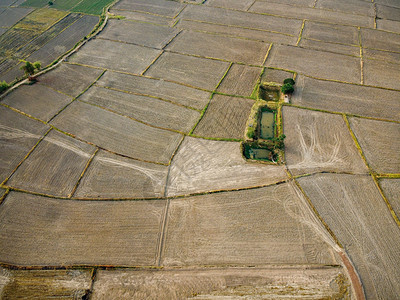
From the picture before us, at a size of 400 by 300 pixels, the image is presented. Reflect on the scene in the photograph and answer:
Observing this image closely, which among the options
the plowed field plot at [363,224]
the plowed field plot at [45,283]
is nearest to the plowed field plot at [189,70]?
the plowed field plot at [363,224]

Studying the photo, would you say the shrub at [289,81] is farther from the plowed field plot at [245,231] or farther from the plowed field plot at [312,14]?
the plowed field plot at [312,14]

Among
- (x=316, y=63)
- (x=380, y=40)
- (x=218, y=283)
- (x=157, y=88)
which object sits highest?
(x=380, y=40)

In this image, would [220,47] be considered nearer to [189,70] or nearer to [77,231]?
[189,70]

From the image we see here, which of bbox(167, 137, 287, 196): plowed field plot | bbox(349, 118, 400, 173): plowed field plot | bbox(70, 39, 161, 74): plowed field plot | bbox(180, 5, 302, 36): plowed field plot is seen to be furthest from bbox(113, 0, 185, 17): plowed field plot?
bbox(349, 118, 400, 173): plowed field plot

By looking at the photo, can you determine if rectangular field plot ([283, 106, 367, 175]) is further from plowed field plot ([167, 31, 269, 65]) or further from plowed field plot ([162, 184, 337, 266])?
plowed field plot ([167, 31, 269, 65])

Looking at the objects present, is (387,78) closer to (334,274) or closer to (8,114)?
(334,274)

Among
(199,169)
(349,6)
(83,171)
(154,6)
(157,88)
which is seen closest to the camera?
(199,169)

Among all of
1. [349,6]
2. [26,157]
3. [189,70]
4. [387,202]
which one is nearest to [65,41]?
[189,70]
